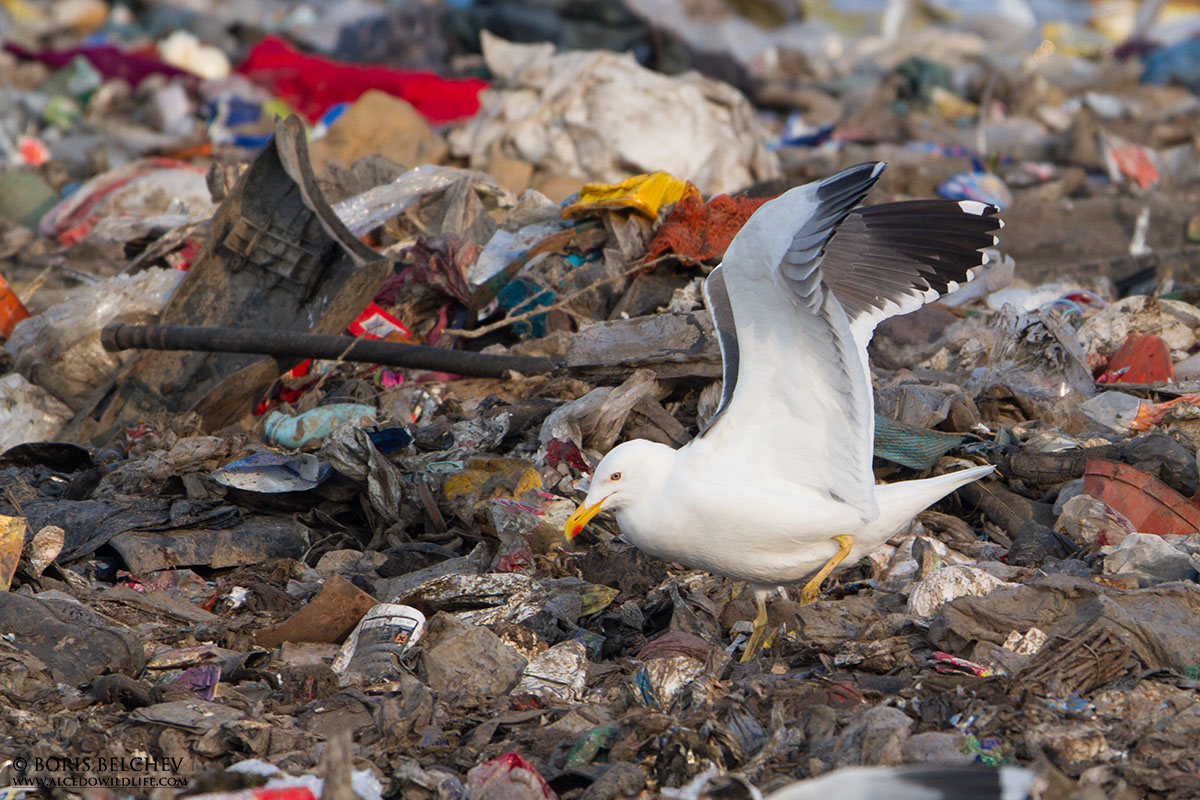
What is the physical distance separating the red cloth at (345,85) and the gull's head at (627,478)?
7741 millimetres

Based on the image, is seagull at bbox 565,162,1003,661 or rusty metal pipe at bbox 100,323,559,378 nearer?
seagull at bbox 565,162,1003,661

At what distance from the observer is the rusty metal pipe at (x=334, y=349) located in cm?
554

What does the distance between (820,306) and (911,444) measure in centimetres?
173

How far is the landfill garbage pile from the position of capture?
319 centimetres

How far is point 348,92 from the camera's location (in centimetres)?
1172

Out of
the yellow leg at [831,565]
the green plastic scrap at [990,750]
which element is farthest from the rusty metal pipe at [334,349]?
the green plastic scrap at [990,750]

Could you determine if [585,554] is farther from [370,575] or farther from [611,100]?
[611,100]

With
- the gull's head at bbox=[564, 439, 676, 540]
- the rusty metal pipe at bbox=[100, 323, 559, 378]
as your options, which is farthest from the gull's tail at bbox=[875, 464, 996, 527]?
the rusty metal pipe at bbox=[100, 323, 559, 378]

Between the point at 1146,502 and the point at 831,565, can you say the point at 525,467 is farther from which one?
the point at 1146,502

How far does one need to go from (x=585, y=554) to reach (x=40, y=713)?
1.95m

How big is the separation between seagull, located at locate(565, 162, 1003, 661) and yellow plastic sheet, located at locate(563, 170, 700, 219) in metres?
2.33

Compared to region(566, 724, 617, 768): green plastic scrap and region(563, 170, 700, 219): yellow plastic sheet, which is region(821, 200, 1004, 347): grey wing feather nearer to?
region(566, 724, 617, 768): green plastic scrap

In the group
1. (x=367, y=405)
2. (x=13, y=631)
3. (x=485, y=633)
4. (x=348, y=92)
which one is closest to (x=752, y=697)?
(x=485, y=633)

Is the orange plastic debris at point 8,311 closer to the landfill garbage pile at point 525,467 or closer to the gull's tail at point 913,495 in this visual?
the landfill garbage pile at point 525,467
